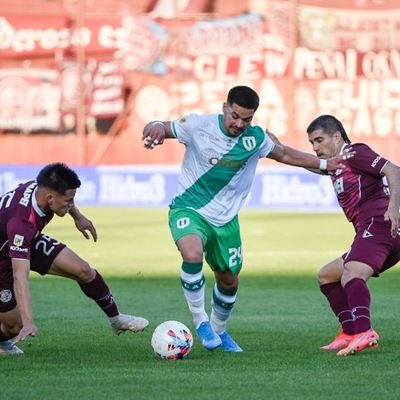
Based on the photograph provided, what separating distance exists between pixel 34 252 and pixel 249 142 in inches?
71.5

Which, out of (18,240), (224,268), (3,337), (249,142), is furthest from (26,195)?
(249,142)

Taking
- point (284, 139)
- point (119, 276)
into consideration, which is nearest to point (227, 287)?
point (119, 276)

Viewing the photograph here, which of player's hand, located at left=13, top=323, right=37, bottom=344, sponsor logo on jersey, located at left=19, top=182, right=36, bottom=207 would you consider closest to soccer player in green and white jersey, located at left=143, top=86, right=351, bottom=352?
sponsor logo on jersey, located at left=19, top=182, right=36, bottom=207

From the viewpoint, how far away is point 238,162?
9.87 m

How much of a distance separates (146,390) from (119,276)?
8.97 meters

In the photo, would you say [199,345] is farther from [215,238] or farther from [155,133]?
[155,133]

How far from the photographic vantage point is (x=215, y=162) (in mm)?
9836

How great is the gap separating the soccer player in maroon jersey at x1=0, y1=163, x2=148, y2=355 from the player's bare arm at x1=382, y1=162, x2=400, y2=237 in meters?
2.06

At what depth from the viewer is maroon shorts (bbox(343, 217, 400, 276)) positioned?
952cm

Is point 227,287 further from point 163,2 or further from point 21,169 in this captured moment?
point 163,2

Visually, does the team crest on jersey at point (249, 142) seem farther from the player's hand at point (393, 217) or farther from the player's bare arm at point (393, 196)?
the player's hand at point (393, 217)

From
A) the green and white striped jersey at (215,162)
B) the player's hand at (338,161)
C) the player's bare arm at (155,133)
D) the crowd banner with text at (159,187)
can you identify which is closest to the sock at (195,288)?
the green and white striped jersey at (215,162)

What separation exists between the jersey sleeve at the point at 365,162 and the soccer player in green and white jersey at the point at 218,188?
9cm

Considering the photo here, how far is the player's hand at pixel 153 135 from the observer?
361 inches
